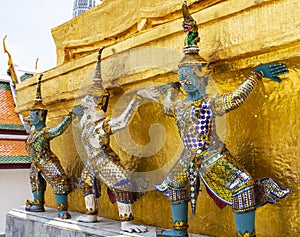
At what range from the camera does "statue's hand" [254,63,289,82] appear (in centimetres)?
206

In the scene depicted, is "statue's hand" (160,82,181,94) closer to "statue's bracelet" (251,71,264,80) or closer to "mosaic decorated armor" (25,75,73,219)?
"statue's bracelet" (251,71,264,80)

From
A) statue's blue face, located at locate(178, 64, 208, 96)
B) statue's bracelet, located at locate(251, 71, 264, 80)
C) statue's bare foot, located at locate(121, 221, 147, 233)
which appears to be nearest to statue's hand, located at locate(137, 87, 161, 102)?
statue's blue face, located at locate(178, 64, 208, 96)

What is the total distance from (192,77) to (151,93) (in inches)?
20.8

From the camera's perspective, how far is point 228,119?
2508mm

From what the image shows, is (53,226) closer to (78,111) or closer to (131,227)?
(131,227)

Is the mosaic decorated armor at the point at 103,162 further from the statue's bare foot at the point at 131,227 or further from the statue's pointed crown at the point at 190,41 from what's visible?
the statue's pointed crown at the point at 190,41

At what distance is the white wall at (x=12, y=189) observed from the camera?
6430mm

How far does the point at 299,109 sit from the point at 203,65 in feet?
2.00

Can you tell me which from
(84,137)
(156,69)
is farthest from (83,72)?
(156,69)

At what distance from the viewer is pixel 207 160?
2158 mm

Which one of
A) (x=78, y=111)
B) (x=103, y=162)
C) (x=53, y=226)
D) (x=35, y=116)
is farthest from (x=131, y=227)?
(x=35, y=116)

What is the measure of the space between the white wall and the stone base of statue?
2539 mm

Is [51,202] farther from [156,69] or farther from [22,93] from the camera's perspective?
[156,69]

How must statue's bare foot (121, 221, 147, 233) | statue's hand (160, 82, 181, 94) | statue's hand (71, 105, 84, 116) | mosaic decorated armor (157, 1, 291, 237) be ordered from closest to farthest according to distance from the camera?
1. mosaic decorated armor (157, 1, 291, 237)
2. statue's hand (160, 82, 181, 94)
3. statue's bare foot (121, 221, 147, 233)
4. statue's hand (71, 105, 84, 116)
